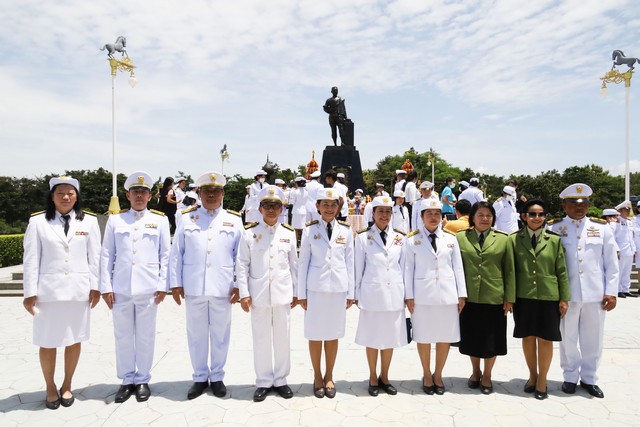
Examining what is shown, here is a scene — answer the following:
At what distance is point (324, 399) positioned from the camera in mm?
3994

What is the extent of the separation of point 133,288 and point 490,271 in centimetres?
352

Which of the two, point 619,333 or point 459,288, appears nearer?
point 459,288

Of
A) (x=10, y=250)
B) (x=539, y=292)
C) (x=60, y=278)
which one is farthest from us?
(x=10, y=250)

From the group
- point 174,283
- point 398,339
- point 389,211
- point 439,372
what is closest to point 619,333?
point 439,372

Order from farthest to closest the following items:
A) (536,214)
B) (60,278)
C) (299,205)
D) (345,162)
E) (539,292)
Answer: (345,162)
(299,205)
(536,214)
(539,292)
(60,278)

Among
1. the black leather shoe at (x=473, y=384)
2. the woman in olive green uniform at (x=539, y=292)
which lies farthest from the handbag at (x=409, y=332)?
the woman in olive green uniform at (x=539, y=292)

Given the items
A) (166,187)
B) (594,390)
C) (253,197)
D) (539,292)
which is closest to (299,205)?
(253,197)

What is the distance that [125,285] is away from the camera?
3.97 meters

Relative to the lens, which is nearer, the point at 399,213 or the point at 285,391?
the point at 285,391

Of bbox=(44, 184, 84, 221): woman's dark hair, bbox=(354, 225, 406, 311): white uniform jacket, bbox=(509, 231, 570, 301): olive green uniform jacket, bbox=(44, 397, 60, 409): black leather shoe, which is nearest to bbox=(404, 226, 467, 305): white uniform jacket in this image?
bbox=(354, 225, 406, 311): white uniform jacket

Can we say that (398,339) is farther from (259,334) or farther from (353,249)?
(259,334)

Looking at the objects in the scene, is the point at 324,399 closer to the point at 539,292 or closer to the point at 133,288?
the point at 133,288

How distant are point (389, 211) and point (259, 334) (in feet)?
5.89

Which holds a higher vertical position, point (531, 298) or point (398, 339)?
point (531, 298)
